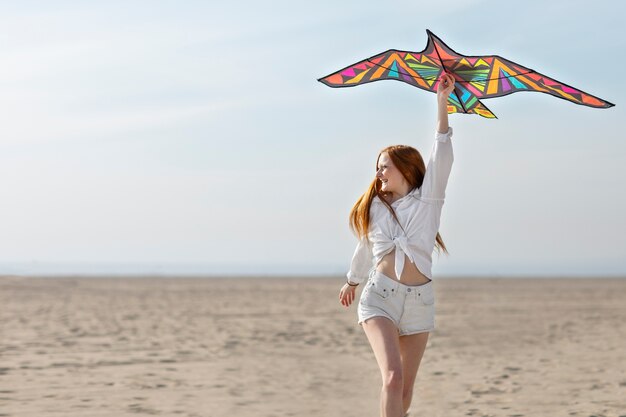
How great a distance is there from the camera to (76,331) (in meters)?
Answer: 14.9

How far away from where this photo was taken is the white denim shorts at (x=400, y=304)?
4.32m

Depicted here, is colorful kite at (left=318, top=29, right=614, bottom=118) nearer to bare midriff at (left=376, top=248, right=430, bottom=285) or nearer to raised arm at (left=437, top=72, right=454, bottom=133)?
raised arm at (left=437, top=72, right=454, bottom=133)

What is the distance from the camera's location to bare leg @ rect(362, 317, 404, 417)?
422 centimetres

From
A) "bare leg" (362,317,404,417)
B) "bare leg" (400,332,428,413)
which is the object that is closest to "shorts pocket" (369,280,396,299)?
"bare leg" (362,317,404,417)

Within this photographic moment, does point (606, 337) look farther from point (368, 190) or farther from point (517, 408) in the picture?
point (368, 190)

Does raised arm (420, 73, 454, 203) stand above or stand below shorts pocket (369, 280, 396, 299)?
above

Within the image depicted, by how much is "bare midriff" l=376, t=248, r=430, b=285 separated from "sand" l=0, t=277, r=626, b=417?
128 inches

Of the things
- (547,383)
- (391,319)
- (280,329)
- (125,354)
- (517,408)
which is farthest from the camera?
(280,329)

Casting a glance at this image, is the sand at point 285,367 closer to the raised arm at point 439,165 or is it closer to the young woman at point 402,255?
the young woman at point 402,255

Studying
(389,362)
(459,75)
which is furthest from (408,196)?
(389,362)

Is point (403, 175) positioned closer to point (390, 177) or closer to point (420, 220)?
→ point (390, 177)

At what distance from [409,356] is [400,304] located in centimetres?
31

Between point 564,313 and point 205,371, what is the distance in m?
13.2

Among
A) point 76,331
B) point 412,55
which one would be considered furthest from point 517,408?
point 76,331
